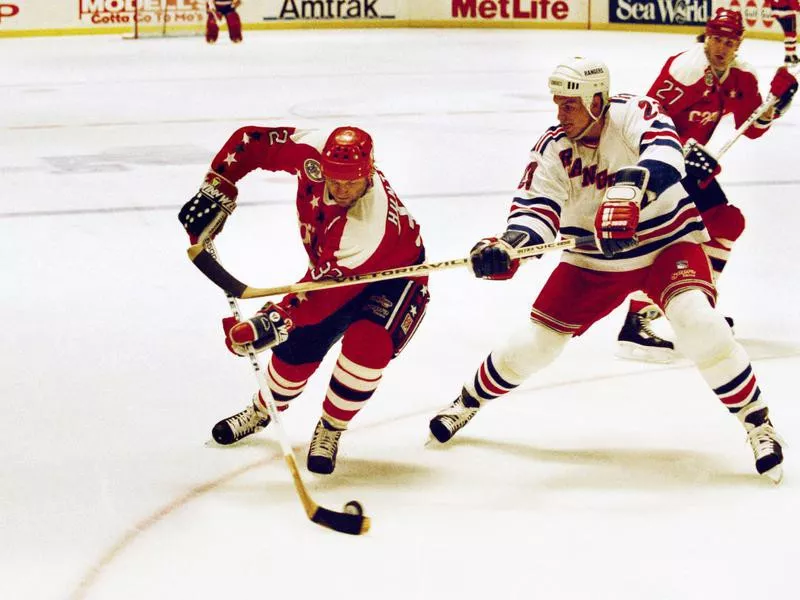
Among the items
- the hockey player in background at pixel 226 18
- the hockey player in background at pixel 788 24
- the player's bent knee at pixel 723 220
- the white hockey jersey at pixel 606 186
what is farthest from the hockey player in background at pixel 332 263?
the hockey player in background at pixel 226 18

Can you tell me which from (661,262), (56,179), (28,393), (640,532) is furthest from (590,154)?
(56,179)

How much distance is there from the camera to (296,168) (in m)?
3.04

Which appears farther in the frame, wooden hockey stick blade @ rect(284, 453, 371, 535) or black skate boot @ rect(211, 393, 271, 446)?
black skate boot @ rect(211, 393, 271, 446)

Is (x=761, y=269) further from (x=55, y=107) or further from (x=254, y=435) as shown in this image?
(x=55, y=107)

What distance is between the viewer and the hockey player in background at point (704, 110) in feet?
12.9

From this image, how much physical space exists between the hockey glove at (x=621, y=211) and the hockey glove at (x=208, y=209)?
0.88 m

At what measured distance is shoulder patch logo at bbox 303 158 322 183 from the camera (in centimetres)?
296

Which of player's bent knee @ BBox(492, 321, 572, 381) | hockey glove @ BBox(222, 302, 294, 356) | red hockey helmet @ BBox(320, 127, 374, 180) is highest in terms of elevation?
red hockey helmet @ BBox(320, 127, 374, 180)

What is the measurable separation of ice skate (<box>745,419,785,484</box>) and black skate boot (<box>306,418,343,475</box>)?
3.12 ft

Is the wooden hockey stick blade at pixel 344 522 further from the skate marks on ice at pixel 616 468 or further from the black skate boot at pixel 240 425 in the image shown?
the black skate boot at pixel 240 425

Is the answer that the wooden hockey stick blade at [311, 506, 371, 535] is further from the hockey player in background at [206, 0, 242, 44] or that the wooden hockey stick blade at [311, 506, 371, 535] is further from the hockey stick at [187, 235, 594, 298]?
the hockey player in background at [206, 0, 242, 44]

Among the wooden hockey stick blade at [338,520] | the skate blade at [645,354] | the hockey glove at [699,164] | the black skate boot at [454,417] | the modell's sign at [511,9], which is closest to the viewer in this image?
the wooden hockey stick blade at [338,520]

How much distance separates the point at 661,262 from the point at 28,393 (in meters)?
1.77

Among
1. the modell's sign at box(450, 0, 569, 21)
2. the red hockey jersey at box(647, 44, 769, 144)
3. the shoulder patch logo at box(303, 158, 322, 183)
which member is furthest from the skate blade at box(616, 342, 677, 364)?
the modell's sign at box(450, 0, 569, 21)
